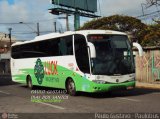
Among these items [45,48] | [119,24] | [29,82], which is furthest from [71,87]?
[119,24]

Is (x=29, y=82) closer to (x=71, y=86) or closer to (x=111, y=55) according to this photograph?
(x=71, y=86)

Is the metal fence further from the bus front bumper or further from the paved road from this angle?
the paved road

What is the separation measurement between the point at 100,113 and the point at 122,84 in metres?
5.49

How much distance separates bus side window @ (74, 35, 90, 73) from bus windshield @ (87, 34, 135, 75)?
15.9 inches

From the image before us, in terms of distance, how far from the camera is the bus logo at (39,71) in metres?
23.9

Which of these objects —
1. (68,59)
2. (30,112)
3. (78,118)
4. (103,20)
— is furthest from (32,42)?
(103,20)

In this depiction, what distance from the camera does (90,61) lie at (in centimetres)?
1853

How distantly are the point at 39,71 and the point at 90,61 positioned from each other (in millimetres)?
6395

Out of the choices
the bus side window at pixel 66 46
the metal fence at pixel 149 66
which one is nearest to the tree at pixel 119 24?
the metal fence at pixel 149 66

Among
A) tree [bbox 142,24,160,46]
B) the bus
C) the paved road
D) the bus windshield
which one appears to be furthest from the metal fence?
the paved road

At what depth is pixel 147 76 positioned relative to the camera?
2875 cm

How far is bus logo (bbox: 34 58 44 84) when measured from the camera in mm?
23895

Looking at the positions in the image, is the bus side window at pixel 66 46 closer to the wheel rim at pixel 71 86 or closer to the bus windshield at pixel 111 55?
the wheel rim at pixel 71 86

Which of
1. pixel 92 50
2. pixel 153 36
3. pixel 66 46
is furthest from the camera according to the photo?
pixel 153 36
